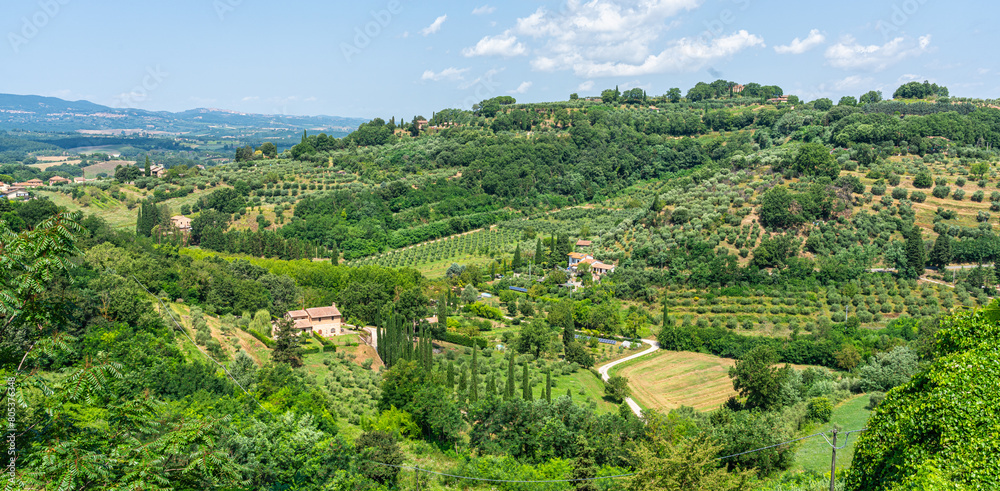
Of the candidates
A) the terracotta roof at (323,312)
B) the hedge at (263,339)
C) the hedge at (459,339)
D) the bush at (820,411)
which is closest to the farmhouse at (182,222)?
the terracotta roof at (323,312)

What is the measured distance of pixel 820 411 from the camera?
27375 mm

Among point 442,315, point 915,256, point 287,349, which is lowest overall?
point 442,315

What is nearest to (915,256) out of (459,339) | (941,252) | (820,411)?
(941,252)

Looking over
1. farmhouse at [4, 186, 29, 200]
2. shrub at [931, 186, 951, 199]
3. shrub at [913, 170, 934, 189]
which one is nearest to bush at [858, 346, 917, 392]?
shrub at [931, 186, 951, 199]

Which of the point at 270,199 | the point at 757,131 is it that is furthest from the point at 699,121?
the point at 270,199

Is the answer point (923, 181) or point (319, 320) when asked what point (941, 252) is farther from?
point (319, 320)

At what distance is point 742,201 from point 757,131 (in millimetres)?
47049

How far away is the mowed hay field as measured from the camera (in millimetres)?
34562

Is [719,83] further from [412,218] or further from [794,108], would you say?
[412,218]

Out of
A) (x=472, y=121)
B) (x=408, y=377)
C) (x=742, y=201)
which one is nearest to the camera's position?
(x=408, y=377)

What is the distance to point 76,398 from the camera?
8.20 m

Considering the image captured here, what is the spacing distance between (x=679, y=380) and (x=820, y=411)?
10.7 m

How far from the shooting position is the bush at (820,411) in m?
27.4

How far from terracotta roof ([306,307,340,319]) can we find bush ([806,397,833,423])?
97.1ft
